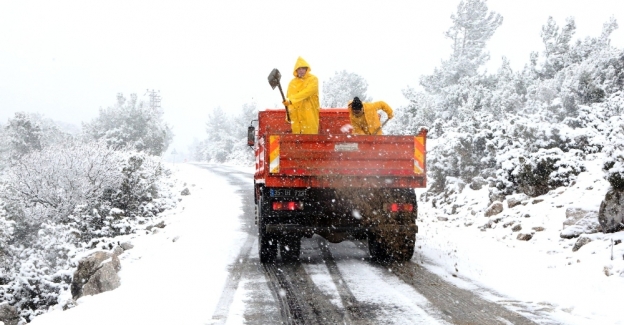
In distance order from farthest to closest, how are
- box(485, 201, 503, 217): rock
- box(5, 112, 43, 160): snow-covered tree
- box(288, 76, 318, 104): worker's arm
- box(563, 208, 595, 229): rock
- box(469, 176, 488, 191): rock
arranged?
box(5, 112, 43, 160): snow-covered tree < box(469, 176, 488, 191): rock < box(485, 201, 503, 217): rock < box(288, 76, 318, 104): worker's arm < box(563, 208, 595, 229): rock

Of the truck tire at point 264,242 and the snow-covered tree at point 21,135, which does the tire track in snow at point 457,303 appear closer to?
the truck tire at point 264,242

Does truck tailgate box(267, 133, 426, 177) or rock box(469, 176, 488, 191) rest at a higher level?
truck tailgate box(267, 133, 426, 177)

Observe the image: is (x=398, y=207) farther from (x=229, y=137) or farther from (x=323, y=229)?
(x=229, y=137)

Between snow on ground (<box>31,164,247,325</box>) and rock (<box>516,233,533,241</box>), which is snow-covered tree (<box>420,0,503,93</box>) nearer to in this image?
snow on ground (<box>31,164,247,325</box>)

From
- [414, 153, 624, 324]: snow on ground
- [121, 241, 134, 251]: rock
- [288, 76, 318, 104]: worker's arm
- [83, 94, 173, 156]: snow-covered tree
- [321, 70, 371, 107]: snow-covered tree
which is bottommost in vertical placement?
[121, 241, 134, 251]: rock

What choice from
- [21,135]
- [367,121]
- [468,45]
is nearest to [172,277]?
[367,121]

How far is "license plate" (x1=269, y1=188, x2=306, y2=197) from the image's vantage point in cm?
741

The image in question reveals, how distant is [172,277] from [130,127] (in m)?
41.5

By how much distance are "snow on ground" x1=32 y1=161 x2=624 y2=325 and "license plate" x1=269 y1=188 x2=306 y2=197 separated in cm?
109

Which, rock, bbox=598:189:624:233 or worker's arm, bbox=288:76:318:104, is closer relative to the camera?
rock, bbox=598:189:624:233

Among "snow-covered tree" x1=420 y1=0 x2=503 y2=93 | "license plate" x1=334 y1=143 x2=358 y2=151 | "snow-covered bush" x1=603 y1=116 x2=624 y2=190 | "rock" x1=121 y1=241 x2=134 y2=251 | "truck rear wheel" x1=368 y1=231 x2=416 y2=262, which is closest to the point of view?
"snow-covered bush" x1=603 y1=116 x2=624 y2=190

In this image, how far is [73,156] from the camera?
17.1 metres

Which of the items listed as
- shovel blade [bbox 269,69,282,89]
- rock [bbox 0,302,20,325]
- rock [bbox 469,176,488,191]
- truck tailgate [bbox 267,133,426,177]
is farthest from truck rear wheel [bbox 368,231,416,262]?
rock [bbox 0,302,20,325]

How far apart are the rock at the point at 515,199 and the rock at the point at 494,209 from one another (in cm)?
18
